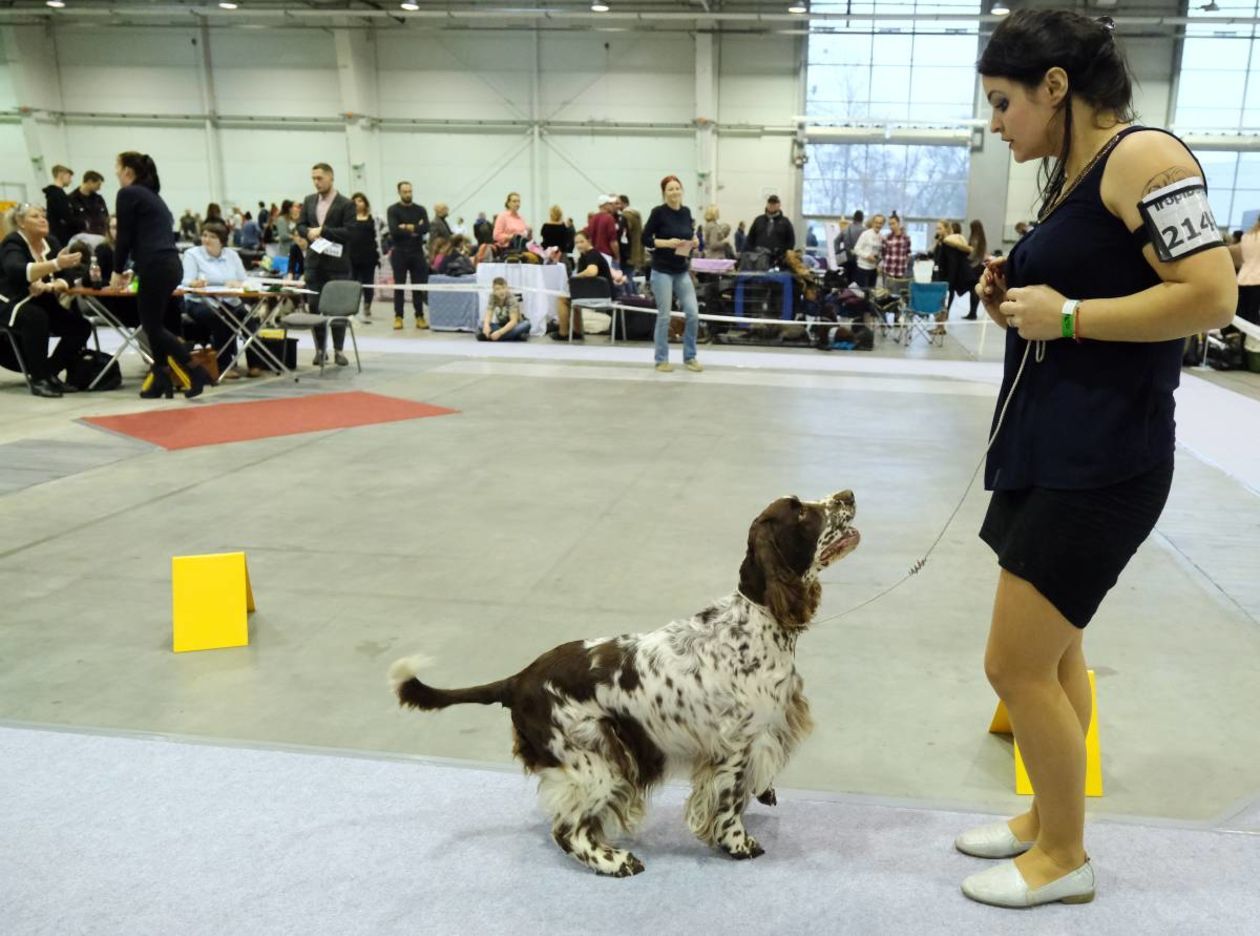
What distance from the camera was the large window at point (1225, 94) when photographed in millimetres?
21312

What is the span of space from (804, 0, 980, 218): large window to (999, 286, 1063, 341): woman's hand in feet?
73.0

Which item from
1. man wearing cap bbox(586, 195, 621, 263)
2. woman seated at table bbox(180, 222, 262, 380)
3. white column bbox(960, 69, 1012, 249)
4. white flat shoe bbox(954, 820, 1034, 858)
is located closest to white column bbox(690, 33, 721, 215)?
white column bbox(960, 69, 1012, 249)

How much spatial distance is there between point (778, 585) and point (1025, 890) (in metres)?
0.76

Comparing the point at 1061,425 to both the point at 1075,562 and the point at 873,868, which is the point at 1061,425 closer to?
the point at 1075,562

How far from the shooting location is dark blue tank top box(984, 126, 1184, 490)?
5.40 feet

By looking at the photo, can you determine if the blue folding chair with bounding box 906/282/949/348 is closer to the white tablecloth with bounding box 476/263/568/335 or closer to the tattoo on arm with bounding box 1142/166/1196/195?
the white tablecloth with bounding box 476/263/568/335

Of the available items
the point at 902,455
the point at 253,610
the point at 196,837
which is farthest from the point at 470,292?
the point at 196,837

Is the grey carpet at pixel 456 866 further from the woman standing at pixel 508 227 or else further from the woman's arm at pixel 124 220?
the woman standing at pixel 508 227

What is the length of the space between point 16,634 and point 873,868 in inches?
113

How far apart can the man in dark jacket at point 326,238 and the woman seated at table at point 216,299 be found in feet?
2.20

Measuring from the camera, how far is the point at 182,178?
24.4 meters

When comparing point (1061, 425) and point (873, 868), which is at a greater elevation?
point (1061, 425)

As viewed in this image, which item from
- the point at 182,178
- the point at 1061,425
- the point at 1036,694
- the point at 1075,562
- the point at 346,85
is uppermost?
the point at 346,85

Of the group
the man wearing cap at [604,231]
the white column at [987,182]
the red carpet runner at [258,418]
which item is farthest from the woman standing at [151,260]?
the white column at [987,182]
